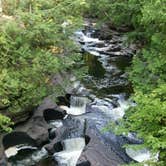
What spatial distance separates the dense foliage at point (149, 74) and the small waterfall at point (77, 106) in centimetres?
378

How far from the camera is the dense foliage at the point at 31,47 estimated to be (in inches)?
640

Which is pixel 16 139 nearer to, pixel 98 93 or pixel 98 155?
pixel 98 155

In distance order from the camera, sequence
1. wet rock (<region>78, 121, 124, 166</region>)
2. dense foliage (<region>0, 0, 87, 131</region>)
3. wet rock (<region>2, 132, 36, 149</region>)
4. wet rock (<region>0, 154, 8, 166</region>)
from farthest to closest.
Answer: wet rock (<region>2, 132, 36, 149</region>) < dense foliage (<region>0, 0, 87, 131</region>) < wet rock (<region>0, 154, 8, 166</region>) < wet rock (<region>78, 121, 124, 166</region>)

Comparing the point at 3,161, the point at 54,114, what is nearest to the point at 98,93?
the point at 54,114

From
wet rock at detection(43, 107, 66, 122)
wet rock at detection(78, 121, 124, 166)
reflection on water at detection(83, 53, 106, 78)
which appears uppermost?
reflection on water at detection(83, 53, 106, 78)

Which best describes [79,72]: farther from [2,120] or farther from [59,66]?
[2,120]

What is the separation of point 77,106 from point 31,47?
4.24m

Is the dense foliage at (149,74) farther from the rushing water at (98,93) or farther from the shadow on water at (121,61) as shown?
the rushing water at (98,93)

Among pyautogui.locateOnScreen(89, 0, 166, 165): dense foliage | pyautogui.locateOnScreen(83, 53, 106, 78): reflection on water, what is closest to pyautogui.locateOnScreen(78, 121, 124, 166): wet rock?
pyautogui.locateOnScreen(89, 0, 166, 165): dense foliage

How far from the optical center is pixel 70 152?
660 inches

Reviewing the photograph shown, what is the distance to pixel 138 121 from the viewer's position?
10.9 meters

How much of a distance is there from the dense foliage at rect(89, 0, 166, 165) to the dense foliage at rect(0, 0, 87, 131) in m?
3.63

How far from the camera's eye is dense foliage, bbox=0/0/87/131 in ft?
53.4

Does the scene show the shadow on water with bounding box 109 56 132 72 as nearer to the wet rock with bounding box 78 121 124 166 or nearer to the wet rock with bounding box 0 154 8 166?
the wet rock with bounding box 78 121 124 166
